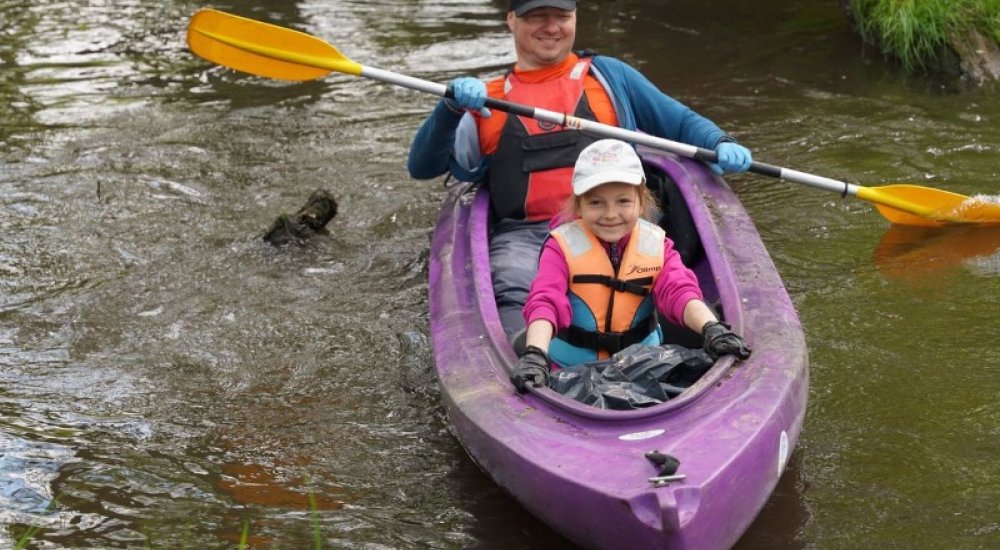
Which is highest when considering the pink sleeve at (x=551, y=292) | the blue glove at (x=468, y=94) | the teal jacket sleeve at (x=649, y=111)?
the blue glove at (x=468, y=94)

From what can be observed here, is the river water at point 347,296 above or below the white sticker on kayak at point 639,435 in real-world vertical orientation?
below

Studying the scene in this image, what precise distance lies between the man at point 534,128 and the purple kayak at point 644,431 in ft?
1.72

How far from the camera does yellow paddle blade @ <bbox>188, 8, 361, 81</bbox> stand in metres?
5.20

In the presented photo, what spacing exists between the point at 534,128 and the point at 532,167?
0.16m

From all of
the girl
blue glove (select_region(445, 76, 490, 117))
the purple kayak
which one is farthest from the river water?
blue glove (select_region(445, 76, 490, 117))

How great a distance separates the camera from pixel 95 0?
10117 mm

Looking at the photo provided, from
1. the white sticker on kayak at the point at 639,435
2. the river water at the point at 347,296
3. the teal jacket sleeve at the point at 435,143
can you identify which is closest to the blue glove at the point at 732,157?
the river water at the point at 347,296

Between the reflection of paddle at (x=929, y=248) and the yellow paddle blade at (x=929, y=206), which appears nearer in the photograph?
the reflection of paddle at (x=929, y=248)

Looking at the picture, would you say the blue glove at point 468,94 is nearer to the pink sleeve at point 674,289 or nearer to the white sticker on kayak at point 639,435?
the pink sleeve at point 674,289

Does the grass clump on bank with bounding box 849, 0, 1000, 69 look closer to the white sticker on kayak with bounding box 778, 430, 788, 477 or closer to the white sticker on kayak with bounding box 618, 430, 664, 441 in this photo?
the white sticker on kayak with bounding box 778, 430, 788, 477

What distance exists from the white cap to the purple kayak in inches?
20.7

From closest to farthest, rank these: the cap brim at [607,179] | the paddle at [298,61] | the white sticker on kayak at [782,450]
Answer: the white sticker on kayak at [782,450] → the cap brim at [607,179] → the paddle at [298,61]

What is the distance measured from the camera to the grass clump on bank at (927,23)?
7.32 metres

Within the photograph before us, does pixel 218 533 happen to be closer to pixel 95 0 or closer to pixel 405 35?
pixel 405 35
